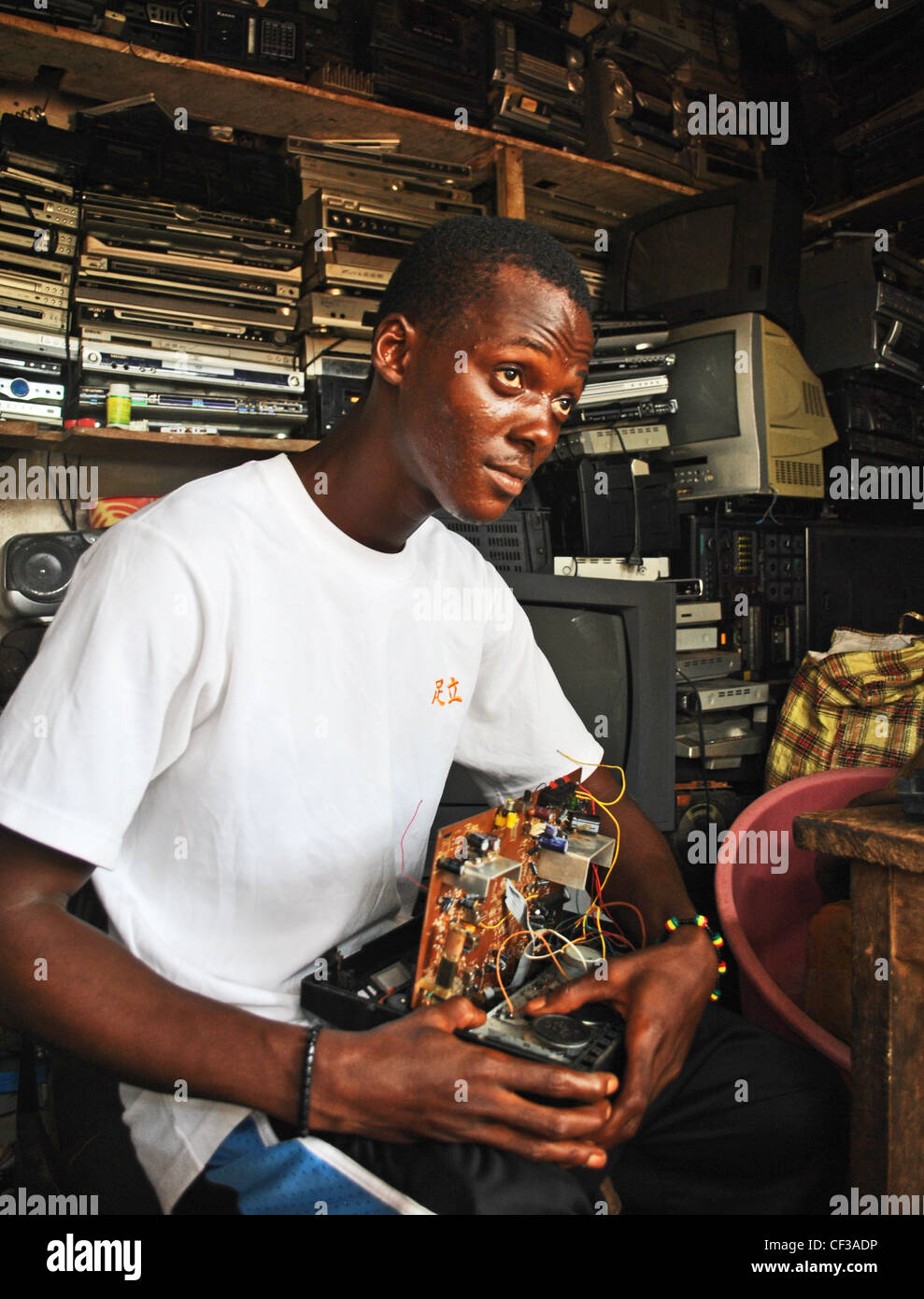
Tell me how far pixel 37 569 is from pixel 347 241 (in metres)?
1.31

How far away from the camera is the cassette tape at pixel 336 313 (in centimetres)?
241

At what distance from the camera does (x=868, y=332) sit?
9.81 feet

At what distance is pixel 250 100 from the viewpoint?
2.31 m

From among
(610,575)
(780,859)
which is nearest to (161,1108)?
(780,859)

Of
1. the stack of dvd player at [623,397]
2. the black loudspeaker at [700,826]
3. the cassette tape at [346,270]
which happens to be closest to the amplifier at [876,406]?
the stack of dvd player at [623,397]

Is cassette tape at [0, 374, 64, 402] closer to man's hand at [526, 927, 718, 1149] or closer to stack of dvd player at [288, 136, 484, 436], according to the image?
stack of dvd player at [288, 136, 484, 436]

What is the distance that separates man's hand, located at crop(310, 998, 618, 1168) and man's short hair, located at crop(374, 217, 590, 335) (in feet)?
2.58

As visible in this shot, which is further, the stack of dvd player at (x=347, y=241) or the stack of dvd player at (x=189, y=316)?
the stack of dvd player at (x=347, y=241)

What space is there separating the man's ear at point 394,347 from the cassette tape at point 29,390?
1466 millimetres

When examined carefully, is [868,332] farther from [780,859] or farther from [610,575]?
[780,859]

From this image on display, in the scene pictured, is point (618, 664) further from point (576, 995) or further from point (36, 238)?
point (36, 238)
